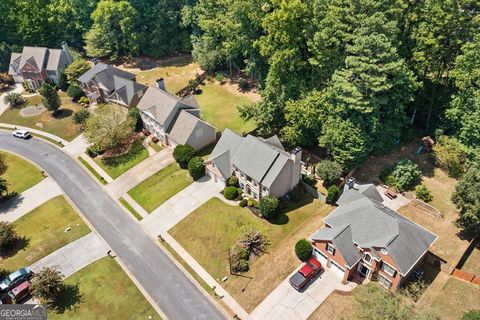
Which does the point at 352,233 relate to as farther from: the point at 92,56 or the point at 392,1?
the point at 92,56

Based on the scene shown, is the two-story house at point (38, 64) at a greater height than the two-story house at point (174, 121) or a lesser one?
lesser

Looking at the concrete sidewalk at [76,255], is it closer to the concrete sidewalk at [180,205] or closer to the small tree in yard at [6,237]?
the small tree in yard at [6,237]

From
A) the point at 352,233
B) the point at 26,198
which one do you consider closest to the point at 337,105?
the point at 352,233

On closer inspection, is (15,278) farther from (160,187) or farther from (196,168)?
(196,168)

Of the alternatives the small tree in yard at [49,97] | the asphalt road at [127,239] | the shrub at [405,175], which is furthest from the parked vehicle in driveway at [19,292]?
the shrub at [405,175]

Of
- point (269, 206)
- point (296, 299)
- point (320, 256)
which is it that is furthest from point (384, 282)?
point (269, 206)
